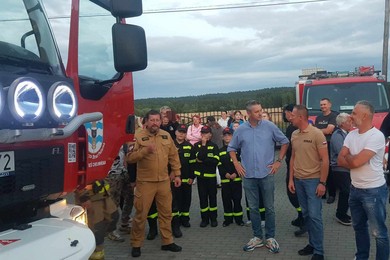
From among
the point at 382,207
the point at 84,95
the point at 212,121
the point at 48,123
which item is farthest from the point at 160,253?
the point at 212,121

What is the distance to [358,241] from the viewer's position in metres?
4.69

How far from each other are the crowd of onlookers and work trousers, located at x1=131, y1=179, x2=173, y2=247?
0.5 inches

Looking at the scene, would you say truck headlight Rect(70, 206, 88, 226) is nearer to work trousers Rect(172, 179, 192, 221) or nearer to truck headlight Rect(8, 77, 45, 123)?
truck headlight Rect(8, 77, 45, 123)

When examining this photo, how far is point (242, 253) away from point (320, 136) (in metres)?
1.88

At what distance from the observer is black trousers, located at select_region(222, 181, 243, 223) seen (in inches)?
273

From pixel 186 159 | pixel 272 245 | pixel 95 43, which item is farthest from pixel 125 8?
pixel 186 159

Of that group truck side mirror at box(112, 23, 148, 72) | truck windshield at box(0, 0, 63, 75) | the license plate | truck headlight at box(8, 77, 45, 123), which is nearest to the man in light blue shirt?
truck side mirror at box(112, 23, 148, 72)

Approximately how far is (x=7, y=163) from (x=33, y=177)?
0.77 feet

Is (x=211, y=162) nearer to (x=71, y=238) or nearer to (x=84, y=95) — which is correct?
(x=84, y=95)

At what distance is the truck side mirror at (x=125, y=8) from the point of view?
Answer: 2.89m

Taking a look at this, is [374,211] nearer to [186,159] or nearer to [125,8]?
[125,8]

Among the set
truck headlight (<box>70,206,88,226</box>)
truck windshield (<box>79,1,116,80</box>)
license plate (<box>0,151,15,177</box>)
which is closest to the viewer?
license plate (<box>0,151,15,177</box>)

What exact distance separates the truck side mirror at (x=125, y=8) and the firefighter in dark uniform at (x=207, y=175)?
4244 millimetres

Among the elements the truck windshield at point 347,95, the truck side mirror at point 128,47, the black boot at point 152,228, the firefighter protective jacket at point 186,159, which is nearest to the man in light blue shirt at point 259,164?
the firefighter protective jacket at point 186,159
